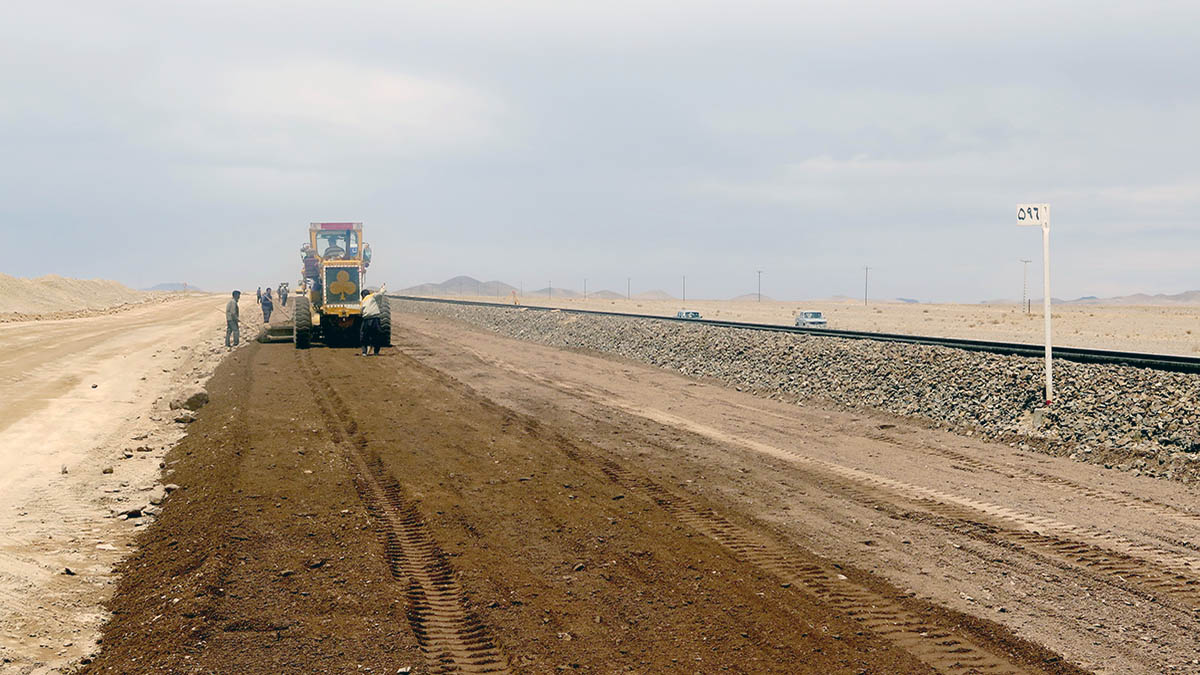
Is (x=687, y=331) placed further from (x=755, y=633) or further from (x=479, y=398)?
(x=755, y=633)

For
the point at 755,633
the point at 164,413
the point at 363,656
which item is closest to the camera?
the point at 363,656

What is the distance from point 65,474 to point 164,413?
5.11 meters

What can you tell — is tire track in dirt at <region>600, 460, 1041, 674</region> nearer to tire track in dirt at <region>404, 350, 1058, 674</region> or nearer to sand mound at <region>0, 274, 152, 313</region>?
tire track in dirt at <region>404, 350, 1058, 674</region>

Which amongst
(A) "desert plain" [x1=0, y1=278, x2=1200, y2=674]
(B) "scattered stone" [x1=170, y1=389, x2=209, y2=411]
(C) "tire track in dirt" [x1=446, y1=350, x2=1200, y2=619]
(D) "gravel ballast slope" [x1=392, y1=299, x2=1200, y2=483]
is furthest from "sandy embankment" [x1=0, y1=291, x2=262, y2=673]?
(D) "gravel ballast slope" [x1=392, y1=299, x2=1200, y2=483]

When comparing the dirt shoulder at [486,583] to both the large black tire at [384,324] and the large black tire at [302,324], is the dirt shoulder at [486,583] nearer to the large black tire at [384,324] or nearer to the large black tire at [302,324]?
the large black tire at [384,324]

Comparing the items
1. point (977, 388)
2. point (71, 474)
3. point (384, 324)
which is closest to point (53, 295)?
point (384, 324)

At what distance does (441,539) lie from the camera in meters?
8.13

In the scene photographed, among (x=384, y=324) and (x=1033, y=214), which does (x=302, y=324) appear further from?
(x=1033, y=214)

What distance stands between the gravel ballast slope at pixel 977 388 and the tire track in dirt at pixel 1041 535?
384 centimetres

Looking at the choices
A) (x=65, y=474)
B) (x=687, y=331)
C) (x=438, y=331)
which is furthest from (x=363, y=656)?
(x=438, y=331)

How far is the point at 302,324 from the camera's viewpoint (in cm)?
2598

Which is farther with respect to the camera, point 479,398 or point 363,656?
point 479,398

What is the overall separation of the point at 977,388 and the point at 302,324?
766 inches

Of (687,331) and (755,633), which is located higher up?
(687,331)
